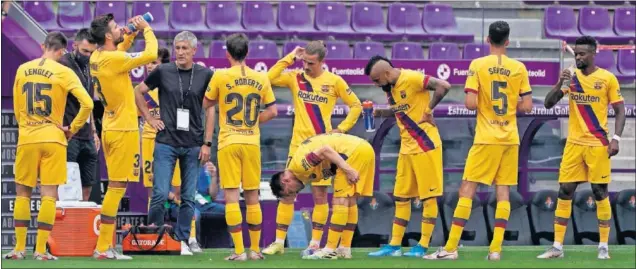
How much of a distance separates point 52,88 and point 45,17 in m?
9.06

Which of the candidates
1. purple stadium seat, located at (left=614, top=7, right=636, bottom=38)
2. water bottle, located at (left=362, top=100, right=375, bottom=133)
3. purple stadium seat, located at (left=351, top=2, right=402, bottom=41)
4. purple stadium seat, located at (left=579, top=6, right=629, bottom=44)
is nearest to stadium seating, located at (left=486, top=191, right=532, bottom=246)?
water bottle, located at (left=362, top=100, right=375, bottom=133)

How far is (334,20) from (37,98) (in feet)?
35.9

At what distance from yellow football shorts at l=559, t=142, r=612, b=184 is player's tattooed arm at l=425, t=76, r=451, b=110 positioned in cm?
143

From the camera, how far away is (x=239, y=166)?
43.6 ft

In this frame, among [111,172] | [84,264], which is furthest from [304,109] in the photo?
[84,264]

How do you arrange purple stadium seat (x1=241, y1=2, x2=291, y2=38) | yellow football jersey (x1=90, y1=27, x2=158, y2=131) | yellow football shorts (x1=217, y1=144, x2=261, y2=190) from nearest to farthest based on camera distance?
1. yellow football shorts (x1=217, y1=144, x2=261, y2=190)
2. yellow football jersey (x1=90, y1=27, x2=158, y2=131)
3. purple stadium seat (x1=241, y1=2, x2=291, y2=38)

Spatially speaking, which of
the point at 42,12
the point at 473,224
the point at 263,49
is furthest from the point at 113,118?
the point at 42,12

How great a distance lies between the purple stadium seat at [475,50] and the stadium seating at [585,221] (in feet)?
12.0

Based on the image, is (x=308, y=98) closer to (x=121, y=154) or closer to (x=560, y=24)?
(x=121, y=154)

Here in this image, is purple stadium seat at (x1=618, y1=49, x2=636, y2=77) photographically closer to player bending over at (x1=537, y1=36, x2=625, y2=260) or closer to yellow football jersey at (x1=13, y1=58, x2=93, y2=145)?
player bending over at (x1=537, y1=36, x2=625, y2=260)

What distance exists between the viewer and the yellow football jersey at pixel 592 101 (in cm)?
1396

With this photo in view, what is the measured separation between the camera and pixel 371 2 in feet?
78.6

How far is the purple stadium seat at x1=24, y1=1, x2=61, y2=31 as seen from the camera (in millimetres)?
21688

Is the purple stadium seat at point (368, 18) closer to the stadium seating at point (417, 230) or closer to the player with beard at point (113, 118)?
→ the stadium seating at point (417, 230)
